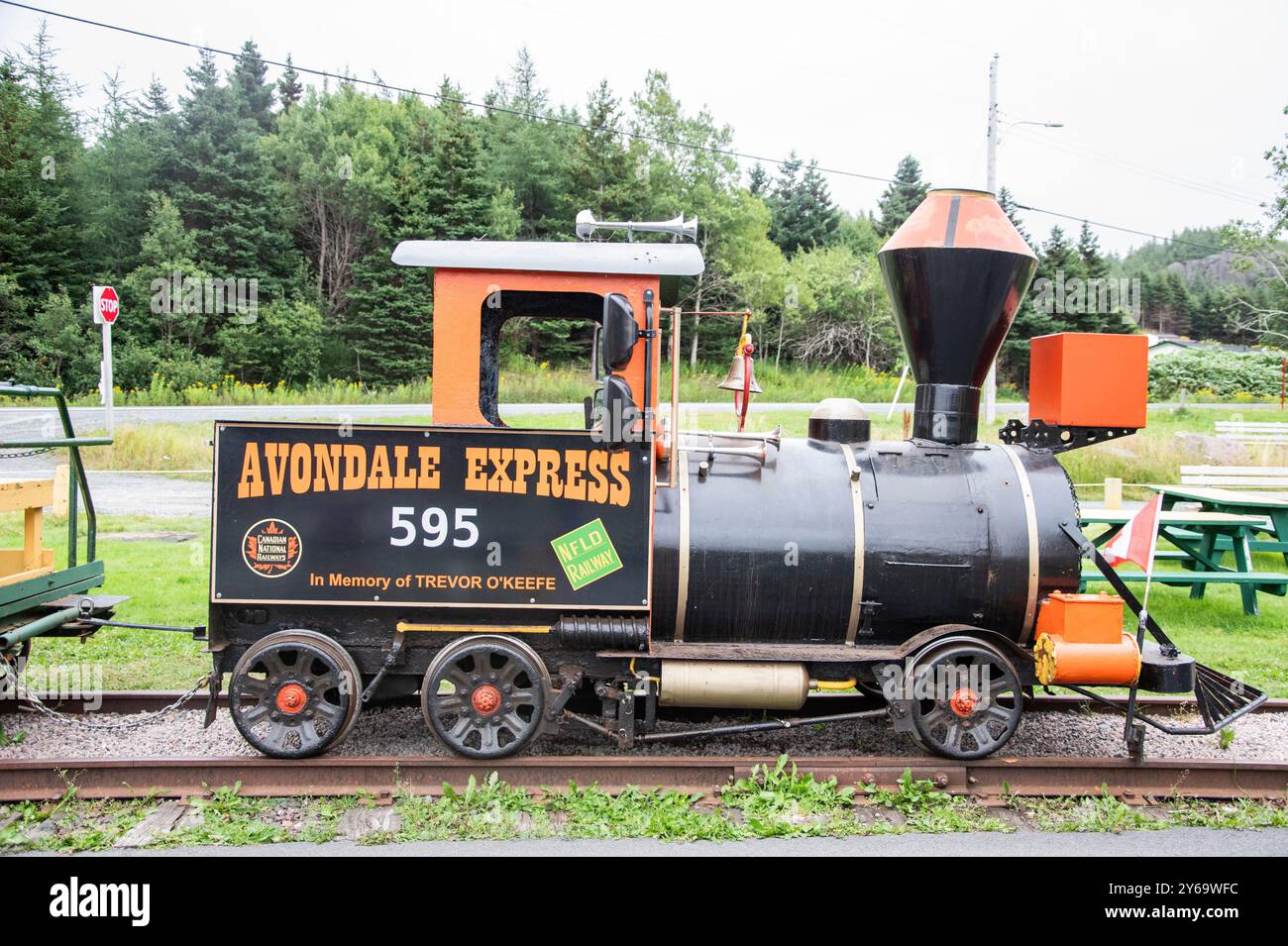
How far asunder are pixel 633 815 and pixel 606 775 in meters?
0.43

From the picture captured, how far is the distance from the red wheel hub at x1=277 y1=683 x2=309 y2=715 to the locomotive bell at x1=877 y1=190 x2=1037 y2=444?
4126mm

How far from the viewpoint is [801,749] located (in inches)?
231

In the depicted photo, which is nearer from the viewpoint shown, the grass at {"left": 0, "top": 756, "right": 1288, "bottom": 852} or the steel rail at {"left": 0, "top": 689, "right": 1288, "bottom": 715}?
the grass at {"left": 0, "top": 756, "right": 1288, "bottom": 852}

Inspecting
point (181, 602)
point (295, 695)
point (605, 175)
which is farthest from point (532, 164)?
point (295, 695)

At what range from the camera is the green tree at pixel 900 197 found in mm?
39281

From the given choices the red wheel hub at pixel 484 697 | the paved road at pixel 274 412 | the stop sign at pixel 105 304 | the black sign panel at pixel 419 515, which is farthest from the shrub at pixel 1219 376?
the red wheel hub at pixel 484 697

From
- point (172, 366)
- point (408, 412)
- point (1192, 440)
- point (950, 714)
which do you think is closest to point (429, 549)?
point (950, 714)

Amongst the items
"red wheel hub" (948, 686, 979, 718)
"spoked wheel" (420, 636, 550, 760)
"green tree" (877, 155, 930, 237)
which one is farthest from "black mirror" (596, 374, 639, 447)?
"green tree" (877, 155, 930, 237)

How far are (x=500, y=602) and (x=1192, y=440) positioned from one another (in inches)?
698

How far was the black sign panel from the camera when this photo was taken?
16.9ft

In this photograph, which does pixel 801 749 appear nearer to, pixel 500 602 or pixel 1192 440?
pixel 500 602

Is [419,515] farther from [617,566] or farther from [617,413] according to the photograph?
[617,413]

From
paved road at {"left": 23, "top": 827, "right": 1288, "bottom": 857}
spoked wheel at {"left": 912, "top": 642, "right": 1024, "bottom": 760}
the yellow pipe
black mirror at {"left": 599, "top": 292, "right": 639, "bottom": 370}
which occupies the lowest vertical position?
paved road at {"left": 23, "top": 827, "right": 1288, "bottom": 857}

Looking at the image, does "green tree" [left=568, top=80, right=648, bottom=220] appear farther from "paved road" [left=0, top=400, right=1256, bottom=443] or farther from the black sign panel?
the black sign panel
